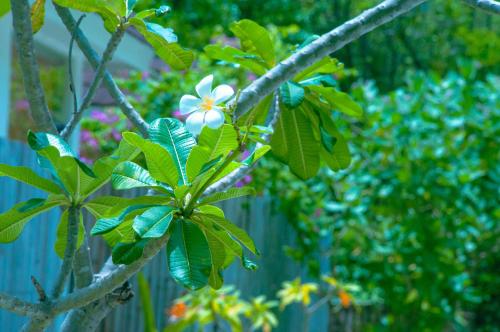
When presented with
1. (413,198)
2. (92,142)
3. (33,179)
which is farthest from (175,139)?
(92,142)

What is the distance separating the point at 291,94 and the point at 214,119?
1.94 ft

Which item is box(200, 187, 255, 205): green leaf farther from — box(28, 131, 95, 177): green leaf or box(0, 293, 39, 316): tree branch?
box(0, 293, 39, 316): tree branch

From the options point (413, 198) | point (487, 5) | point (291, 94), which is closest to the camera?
point (487, 5)

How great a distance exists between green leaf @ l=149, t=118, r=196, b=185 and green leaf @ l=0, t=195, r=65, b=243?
0.23 metres

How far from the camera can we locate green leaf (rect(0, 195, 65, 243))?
179 cm

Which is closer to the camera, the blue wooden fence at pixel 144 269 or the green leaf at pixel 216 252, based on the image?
the green leaf at pixel 216 252

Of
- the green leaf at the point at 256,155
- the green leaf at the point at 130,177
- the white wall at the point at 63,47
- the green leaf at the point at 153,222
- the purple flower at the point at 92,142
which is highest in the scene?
the white wall at the point at 63,47

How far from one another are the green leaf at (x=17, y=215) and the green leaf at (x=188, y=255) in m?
0.25

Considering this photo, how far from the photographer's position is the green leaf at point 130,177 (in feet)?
5.64

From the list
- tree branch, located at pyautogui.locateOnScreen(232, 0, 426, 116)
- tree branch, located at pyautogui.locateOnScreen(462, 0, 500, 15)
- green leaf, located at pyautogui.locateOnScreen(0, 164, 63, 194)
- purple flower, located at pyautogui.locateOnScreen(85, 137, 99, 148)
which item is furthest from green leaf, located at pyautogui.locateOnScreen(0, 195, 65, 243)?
purple flower, located at pyautogui.locateOnScreen(85, 137, 99, 148)

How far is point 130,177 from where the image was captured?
173 centimetres

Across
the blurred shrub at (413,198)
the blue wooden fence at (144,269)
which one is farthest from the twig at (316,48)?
the blurred shrub at (413,198)

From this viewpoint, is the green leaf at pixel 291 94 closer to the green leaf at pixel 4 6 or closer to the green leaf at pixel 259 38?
the green leaf at pixel 259 38

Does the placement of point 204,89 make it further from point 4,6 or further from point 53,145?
point 4,6
